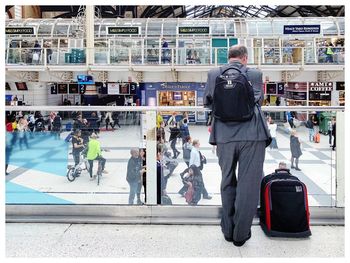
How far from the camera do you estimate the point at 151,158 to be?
145 inches

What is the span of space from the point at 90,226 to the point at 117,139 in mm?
789

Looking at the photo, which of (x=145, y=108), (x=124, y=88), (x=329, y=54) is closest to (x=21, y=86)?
(x=124, y=88)

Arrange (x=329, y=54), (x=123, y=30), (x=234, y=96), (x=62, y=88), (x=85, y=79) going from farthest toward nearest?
(x=62, y=88)
(x=123, y=30)
(x=85, y=79)
(x=329, y=54)
(x=234, y=96)

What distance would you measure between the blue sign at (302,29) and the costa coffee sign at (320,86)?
292 centimetres

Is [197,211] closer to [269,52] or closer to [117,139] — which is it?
[117,139]

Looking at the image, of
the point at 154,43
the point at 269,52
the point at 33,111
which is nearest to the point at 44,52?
the point at 154,43

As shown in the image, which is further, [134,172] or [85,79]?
[85,79]

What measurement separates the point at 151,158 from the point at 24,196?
1185 mm

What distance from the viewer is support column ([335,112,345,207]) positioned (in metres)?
3.55

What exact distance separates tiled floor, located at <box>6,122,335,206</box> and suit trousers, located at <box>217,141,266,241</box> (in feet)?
1.96

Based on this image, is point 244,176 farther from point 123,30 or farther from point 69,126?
point 123,30

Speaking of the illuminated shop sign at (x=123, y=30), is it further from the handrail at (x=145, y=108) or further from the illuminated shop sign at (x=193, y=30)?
the handrail at (x=145, y=108)

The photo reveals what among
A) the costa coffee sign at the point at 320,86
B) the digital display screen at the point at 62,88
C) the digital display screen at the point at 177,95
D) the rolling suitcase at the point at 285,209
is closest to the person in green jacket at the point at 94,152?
the rolling suitcase at the point at 285,209

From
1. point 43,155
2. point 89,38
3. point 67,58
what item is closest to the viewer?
point 43,155
